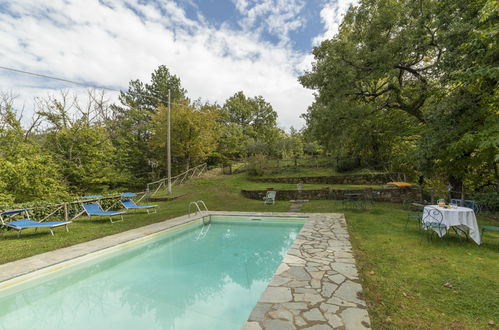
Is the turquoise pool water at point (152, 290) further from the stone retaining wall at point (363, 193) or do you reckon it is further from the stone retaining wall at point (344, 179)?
the stone retaining wall at point (344, 179)

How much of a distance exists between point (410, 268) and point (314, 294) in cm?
210

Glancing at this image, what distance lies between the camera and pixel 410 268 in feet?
13.3

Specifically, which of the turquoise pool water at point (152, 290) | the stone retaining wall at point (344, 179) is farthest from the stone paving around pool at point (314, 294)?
the stone retaining wall at point (344, 179)

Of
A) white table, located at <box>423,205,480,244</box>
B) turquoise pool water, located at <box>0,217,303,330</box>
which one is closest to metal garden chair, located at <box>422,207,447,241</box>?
white table, located at <box>423,205,480,244</box>

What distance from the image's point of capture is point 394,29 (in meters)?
9.98

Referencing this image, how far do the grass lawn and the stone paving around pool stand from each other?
0.73 ft

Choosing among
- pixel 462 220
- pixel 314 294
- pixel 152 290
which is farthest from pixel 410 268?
pixel 152 290

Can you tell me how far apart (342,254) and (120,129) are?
81.2ft

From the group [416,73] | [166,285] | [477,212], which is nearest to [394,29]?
[416,73]

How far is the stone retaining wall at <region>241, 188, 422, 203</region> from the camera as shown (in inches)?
473

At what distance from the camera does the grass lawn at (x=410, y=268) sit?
2697 millimetres

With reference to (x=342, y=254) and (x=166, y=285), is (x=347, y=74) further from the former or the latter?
(x=166, y=285)

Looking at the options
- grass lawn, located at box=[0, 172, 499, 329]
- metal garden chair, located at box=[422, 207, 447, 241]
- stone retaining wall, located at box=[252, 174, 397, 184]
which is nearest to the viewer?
grass lawn, located at box=[0, 172, 499, 329]

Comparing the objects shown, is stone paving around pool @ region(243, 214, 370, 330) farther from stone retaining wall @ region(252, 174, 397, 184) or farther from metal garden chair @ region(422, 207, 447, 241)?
stone retaining wall @ region(252, 174, 397, 184)
